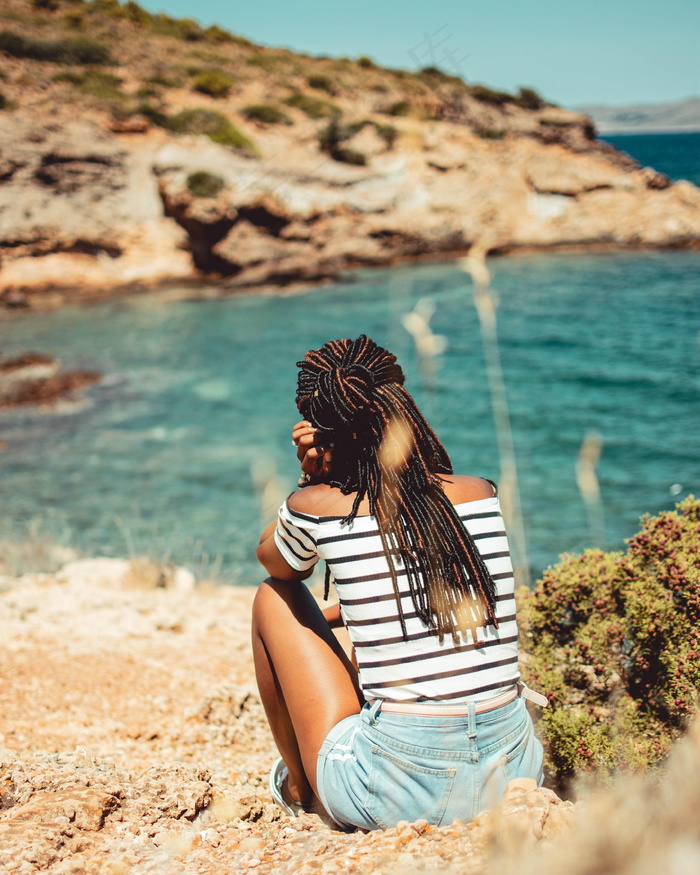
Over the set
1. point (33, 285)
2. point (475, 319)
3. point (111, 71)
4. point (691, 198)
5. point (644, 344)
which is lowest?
point (644, 344)

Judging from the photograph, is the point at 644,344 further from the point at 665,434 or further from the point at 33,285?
the point at 33,285

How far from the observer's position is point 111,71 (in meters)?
31.4

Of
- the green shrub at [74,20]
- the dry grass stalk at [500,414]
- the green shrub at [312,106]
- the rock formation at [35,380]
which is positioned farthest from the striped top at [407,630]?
the green shrub at [74,20]

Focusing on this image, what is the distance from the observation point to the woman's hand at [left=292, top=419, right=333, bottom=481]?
6.89 feet

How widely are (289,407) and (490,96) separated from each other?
2493 centimetres

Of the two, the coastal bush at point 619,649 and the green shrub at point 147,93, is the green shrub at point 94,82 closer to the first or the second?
the green shrub at point 147,93

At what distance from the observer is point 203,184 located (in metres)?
23.3

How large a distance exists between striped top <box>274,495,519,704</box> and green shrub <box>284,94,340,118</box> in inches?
1238

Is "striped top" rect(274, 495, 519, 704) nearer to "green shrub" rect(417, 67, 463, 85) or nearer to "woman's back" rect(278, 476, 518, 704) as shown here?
"woman's back" rect(278, 476, 518, 704)

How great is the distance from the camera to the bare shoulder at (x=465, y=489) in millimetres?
1976

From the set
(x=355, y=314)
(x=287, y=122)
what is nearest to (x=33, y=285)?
(x=355, y=314)

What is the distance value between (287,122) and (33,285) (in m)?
13.2

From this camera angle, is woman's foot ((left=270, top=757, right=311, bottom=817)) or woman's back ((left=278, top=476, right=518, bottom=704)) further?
woman's foot ((left=270, top=757, right=311, bottom=817))

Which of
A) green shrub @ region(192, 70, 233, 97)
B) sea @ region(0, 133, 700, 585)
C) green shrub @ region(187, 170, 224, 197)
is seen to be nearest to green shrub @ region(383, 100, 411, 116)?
green shrub @ region(192, 70, 233, 97)
